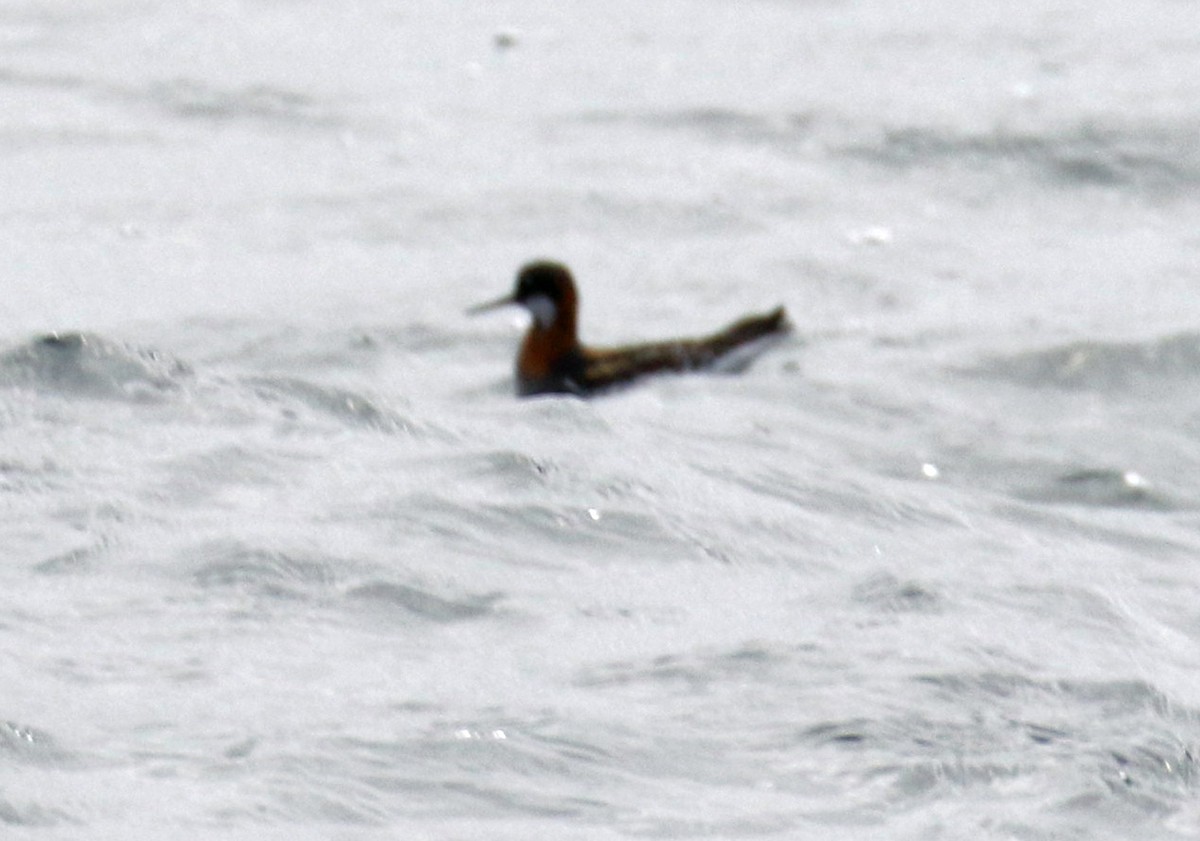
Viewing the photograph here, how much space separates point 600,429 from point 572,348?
251 centimetres

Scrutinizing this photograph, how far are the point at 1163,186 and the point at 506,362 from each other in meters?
4.50

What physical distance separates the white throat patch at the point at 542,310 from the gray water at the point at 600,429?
45 centimetres

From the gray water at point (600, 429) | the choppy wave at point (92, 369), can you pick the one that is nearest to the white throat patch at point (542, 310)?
the gray water at point (600, 429)

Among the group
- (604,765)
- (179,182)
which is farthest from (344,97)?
(604,765)

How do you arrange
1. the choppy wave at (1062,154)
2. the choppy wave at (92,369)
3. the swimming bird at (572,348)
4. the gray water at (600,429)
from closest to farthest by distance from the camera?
the gray water at (600,429)
the choppy wave at (92,369)
the swimming bird at (572,348)
the choppy wave at (1062,154)

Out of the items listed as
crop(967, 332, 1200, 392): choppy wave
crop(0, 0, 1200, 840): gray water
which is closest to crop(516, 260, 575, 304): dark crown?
crop(0, 0, 1200, 840): gray water

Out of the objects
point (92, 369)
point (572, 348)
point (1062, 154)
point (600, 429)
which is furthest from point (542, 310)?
point (1062, 154)

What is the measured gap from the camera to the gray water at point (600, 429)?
15.9 ft

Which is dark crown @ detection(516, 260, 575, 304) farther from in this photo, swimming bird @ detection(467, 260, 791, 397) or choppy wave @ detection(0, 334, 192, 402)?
choppy wave @ detection(0, 334, 192, 402)

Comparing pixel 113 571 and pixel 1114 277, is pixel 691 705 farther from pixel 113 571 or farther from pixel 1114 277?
pixel 1114 277

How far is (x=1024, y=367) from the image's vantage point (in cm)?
1084

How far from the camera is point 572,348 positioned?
10789 millimetres

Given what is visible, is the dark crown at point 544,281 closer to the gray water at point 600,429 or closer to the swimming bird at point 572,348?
the swimming bird at point 572,348

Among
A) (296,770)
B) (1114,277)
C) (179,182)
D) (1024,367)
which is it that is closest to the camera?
(296,770)
